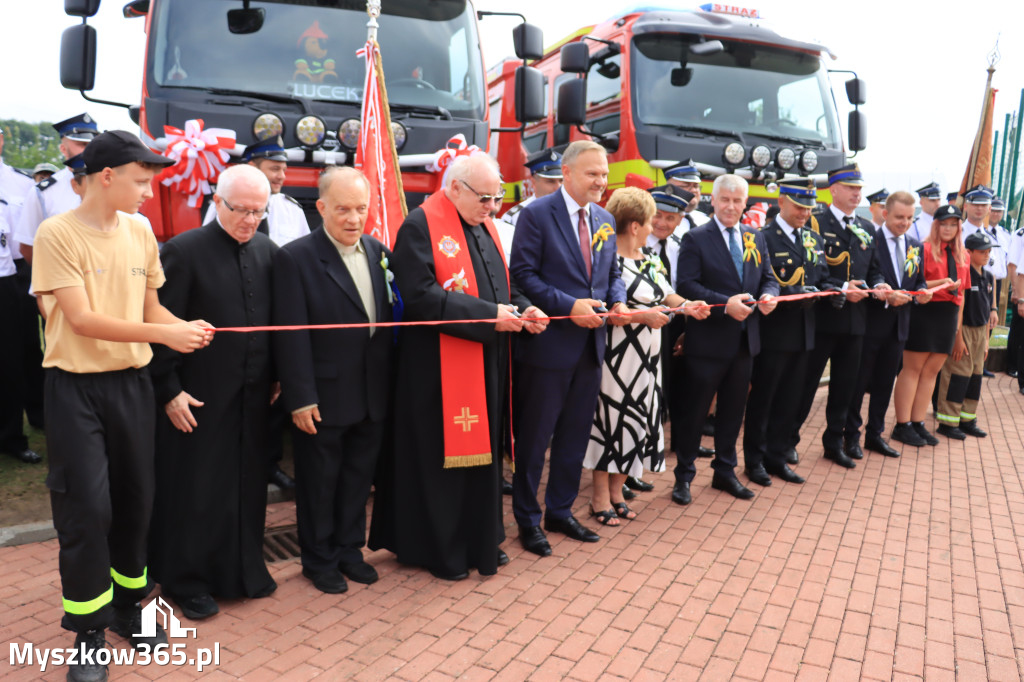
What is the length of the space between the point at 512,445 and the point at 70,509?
2.14 meters

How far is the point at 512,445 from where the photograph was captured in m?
4.28

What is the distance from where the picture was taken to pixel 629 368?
473cm

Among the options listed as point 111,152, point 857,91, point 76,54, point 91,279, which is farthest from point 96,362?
point 857,91

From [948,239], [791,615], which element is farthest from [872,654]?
[948,239]

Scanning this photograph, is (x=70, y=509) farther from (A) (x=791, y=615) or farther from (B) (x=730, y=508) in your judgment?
(B) (x=730, y=508)

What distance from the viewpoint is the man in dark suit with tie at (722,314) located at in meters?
5.10

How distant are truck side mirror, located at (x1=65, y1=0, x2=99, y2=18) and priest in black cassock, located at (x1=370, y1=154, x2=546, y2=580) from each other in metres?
3.26

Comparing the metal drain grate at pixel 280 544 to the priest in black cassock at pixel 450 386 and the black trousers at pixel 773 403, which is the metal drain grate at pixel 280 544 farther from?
the black trousers at pixel 773 403

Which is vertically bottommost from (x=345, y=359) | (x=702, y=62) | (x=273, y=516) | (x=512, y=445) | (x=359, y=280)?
(x=273, y=516)

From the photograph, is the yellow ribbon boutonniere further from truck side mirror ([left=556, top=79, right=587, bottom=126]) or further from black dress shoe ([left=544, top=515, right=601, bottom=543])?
truck side mirror ([left=556, top=79, right=587, bottom=126])

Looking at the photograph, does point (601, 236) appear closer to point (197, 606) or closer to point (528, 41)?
point (197, 606)

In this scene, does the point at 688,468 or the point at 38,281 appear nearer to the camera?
the point at 38,281

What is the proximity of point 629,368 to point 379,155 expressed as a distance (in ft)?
7.01

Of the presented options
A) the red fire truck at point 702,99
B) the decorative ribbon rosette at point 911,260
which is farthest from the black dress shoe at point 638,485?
the red fire truck at point 702,99
